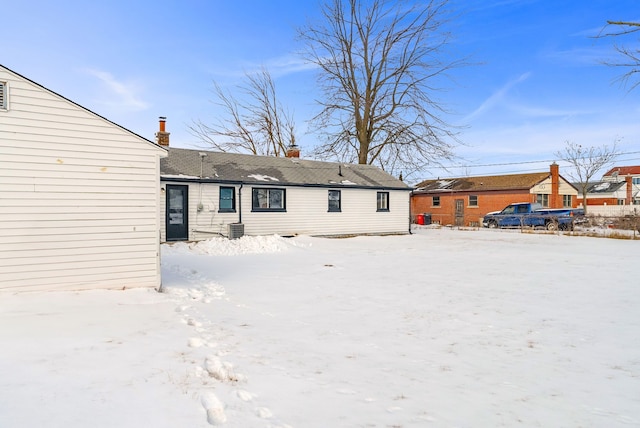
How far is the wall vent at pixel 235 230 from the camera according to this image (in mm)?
16062

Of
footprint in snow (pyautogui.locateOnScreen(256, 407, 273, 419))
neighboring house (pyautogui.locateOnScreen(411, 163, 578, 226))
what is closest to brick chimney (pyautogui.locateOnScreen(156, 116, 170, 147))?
footprint in snow (pyautogui.locateOnScreen(256, 407, 273, 419))

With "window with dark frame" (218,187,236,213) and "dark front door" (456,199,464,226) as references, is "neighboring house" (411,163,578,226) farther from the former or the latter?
"window with dark frame" (218,187,236,213)

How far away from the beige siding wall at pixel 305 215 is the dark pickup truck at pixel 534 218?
355 inches

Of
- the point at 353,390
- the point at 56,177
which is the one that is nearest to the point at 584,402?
the point at 353,390

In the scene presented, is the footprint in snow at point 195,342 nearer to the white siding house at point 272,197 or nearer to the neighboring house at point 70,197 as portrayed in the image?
the neighboring house at point 70,197

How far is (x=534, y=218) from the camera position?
26.0 metres

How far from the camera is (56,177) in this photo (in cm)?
651

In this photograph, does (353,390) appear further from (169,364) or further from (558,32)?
(558,32)

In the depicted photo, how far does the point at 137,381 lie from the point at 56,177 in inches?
185

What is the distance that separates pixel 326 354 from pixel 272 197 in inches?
549

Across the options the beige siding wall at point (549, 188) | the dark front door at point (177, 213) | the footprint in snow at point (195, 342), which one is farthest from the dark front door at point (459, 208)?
the footprint in snow at point (195, 342)

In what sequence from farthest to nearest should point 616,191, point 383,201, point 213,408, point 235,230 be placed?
point 616,191 < point 383,201 < point 235,230 < point 213,408

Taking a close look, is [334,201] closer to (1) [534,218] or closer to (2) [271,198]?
(2) [271,198]

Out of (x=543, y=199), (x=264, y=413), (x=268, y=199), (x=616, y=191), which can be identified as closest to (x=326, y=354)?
(x=264, y=413)
